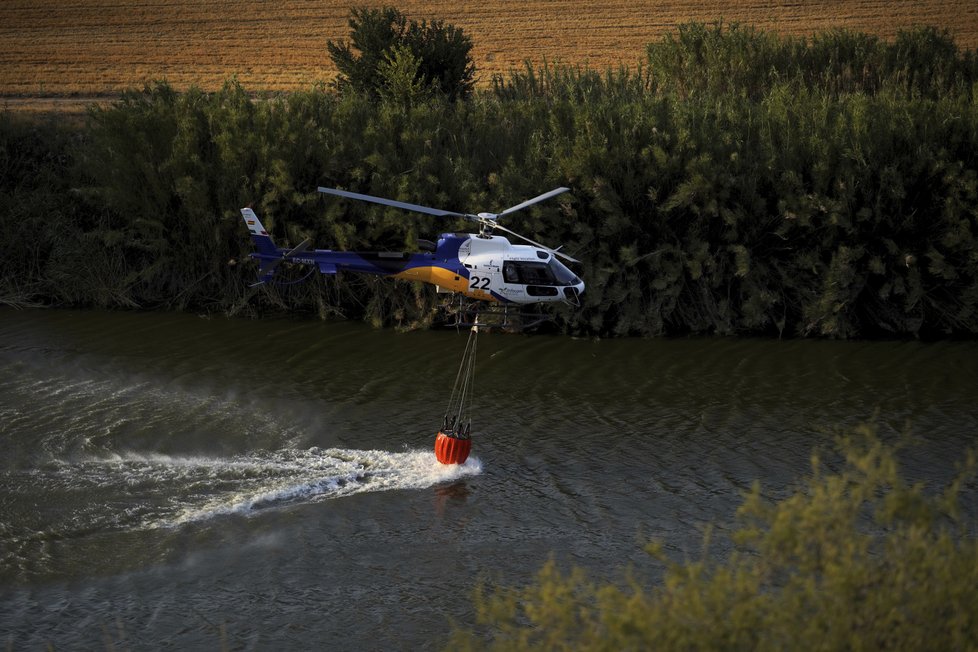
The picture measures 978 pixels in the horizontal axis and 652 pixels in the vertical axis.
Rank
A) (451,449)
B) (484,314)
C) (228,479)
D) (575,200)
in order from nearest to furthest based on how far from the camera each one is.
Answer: (451,449)
(228,479)
(484,314)
(575,200)

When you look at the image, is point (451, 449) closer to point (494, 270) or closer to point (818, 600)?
point (494, 270)

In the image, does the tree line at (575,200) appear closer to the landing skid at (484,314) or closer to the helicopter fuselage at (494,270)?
the landing skid at (484,314)

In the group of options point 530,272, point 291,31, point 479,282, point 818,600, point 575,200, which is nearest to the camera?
point 818,600

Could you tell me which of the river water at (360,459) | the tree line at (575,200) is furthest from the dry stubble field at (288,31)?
the river water at (360,459)

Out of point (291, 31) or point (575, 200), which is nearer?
point (575, 200)

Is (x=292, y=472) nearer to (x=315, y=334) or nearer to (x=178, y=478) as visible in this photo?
(x=178, y=478)

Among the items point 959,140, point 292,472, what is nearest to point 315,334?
point 292,472

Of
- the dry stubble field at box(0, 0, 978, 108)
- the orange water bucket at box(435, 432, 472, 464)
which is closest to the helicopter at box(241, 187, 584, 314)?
the orange water bucket at box(435, 432, 472, 464)

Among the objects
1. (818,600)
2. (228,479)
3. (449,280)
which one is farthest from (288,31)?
(818,600)
